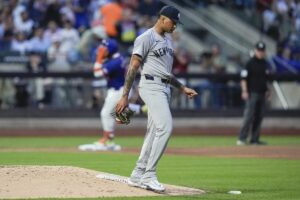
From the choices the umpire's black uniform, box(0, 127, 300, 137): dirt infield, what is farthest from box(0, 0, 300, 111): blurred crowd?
the umpire's black uniform

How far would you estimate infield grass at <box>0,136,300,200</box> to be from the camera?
1123cm

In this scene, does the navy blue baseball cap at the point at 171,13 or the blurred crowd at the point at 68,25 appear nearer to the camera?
the navy blue baseball cap at the point at 171,13

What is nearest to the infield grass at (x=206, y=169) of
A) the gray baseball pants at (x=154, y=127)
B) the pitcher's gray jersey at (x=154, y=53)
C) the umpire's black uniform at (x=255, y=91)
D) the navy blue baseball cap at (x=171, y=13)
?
the gray baseball pants at (x=154, y=127)

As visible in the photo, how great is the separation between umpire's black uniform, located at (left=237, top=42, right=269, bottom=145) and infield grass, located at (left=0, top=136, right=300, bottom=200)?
1.42 metres

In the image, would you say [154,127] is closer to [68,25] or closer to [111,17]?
[68,25]

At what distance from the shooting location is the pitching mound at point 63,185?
10.0 metres

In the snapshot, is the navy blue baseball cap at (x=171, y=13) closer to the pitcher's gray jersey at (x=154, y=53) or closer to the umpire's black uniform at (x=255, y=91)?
the pitcher's gray jersey at (x=154, y=53)

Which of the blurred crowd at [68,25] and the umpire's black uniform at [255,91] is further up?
the blurred crowd at [68,25]

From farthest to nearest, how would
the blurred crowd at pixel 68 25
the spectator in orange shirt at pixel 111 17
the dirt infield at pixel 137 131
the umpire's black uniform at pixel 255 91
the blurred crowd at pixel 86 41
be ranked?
the spectator in orange shirt at pixel 111 17
the blurred crowd at pixel 68 25
the dirt infield at pixel 137 131
the blurred crowd at pixel 86 41
the umpire's black uniform at pixel 255 91

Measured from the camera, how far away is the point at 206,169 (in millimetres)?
14391

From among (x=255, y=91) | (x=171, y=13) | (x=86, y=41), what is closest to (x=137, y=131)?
(x=86, y=41)

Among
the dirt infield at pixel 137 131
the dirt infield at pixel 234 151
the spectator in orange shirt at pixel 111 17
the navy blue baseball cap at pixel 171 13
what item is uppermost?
the navy blue baseball cap at pixel 171 13

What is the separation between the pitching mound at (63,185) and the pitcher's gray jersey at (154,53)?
150 cm

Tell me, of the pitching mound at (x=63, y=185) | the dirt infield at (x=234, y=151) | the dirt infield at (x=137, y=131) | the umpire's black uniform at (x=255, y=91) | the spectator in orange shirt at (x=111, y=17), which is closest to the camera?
the pitching mound at (x=63, y=185)
